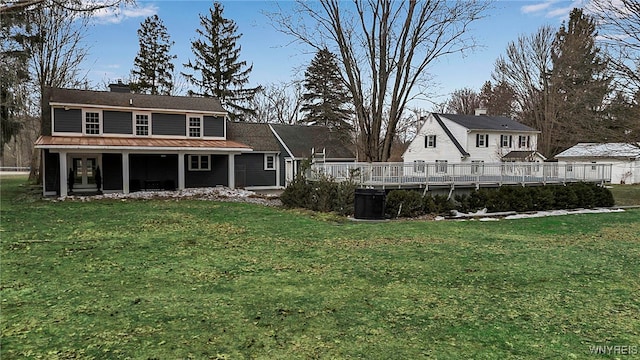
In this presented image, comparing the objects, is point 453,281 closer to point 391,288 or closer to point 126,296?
point 391,288

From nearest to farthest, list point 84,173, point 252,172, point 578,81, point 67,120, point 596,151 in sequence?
point 67,120, point 84,173, point 252,172, point 578,81, point 596,151

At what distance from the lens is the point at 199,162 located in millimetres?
22531

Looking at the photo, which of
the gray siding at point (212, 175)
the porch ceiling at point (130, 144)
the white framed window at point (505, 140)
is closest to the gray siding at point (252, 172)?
the gray siding at point (212, 175)

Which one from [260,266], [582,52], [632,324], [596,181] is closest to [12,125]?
[260,266]

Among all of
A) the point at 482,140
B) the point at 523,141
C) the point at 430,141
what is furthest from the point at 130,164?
the point at 523,141

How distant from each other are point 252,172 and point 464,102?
33514 mm

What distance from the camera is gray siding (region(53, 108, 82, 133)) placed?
18.6m

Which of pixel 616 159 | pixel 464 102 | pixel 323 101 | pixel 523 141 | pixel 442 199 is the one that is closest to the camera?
pixel 442 199

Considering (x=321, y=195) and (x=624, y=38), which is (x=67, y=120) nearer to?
(x=321, y=195)

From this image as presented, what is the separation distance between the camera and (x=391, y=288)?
5.32m

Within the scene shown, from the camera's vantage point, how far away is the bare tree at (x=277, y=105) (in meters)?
40.8

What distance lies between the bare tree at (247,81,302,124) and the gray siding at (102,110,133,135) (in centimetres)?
2085

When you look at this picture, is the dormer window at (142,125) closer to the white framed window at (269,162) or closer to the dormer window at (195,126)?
the dormer window at (195,126)

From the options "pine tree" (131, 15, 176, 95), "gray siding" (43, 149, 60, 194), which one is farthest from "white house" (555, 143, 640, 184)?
"pine tree" (131, 15, 176, 95)
